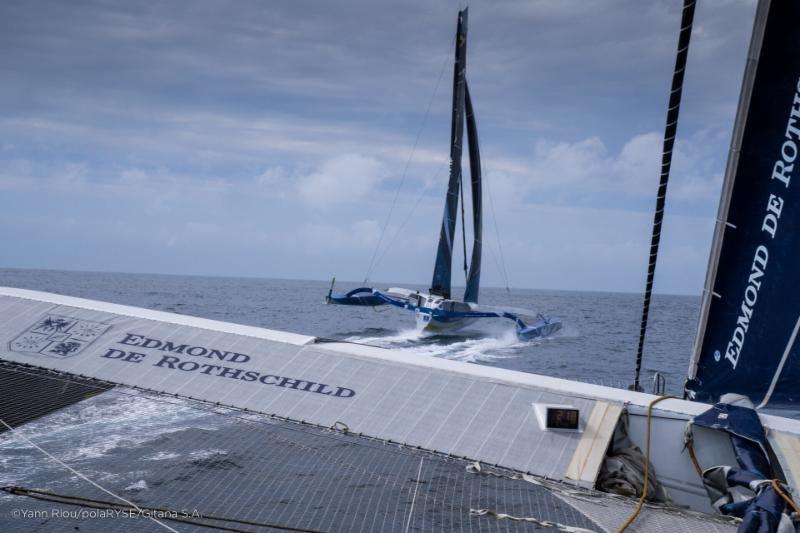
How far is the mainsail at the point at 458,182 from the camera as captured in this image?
129 ft

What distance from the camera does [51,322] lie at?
10.4 meters

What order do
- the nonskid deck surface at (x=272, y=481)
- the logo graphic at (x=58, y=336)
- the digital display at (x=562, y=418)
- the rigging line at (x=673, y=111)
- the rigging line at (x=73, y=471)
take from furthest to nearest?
the logo graphic at (x=58, y=336) < the rigging line at (x=673, y=111) < the digital display at (x=562, y=418) < the nonskid deck surface at (x=272, y=481) < the rigging line at (x=73, y=471)

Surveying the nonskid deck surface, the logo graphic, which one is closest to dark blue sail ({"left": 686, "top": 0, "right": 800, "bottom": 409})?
the nonskid deck surface

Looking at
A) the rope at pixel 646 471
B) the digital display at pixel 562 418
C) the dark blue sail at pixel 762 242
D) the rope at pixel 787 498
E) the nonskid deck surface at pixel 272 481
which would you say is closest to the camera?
Result: the nonskid deck surface at pixel 272 481

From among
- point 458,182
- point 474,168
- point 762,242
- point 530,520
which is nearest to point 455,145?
point 458,182

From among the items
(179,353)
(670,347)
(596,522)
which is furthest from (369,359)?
(670,347)

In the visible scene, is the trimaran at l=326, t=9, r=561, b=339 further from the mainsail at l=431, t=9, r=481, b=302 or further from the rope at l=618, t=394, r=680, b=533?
the rope at l=618, t=394, r=680, b=533

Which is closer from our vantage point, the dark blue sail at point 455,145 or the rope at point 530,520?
the rope at point 530,520

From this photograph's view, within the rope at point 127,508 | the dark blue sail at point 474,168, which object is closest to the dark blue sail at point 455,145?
the dark blue sail at point 474,168

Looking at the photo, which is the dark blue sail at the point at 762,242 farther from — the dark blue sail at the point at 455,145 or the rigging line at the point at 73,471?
the dark blue sail at the point at 455,145

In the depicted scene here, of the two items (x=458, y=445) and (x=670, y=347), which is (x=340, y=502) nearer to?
(x=458, y=445)

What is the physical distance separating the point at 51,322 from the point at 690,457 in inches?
345

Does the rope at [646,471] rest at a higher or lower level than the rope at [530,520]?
higher

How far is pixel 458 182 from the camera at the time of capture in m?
40.3
